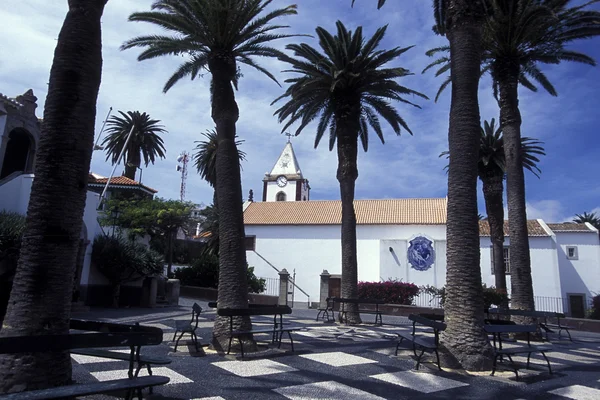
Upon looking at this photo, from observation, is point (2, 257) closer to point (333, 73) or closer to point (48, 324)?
point (48, 324)

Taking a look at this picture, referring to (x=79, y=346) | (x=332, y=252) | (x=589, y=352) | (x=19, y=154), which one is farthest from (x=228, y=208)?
(x=332, y=252)

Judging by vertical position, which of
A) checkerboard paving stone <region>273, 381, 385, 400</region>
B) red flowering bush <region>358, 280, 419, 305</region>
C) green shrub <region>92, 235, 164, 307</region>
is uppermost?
green shrub <region>92, 235, 164, 307</region>

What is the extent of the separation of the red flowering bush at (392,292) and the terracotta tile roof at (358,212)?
30.0 ft

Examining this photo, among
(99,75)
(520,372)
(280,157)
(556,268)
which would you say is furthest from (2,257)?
(280,157)

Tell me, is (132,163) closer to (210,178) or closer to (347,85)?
(210,178)

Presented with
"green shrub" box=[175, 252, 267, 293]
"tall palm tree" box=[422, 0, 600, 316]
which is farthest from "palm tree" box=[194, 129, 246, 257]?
"tall palm tree" box=[422, 0, 600, 316]

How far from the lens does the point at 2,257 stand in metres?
13.3

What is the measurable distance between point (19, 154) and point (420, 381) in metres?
22.2

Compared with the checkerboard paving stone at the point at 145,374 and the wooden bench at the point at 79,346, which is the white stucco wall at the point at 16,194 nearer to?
the checkerboard paving stone at the point at 145,374

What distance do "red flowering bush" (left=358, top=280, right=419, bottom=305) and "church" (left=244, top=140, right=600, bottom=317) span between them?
6412 millimetres

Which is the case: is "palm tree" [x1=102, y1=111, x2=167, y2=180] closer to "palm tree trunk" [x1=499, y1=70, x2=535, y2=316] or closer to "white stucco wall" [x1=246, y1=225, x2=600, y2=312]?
"white stucco wall" [x1=246, y1=225, x2=600, y2=312]

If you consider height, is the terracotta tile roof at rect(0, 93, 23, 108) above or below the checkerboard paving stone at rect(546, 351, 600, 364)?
above

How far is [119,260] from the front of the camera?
18.4 m

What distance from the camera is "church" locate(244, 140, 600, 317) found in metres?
33.5
